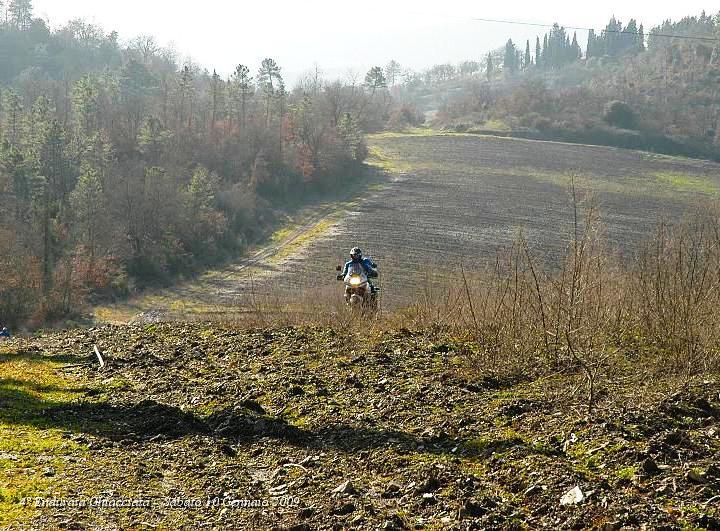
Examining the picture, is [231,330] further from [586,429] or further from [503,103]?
[503,103]

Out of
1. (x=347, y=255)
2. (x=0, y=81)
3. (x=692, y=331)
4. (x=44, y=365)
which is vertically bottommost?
(x=347, y=255)

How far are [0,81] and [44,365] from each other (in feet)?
417

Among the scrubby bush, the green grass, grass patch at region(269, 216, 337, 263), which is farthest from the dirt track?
the green grass

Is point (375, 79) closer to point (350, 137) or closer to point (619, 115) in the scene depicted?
point (619, 115)

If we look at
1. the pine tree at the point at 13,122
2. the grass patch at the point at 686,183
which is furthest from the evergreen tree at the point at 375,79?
the pine tree at the point at 13,122

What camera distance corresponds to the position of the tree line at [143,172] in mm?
47281

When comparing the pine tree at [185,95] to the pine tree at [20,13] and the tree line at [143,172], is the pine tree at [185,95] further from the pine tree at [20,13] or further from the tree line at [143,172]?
the pine tree at [20,13]

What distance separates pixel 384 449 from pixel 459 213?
200 feet

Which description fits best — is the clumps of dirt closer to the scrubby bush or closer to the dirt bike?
the dirt bike

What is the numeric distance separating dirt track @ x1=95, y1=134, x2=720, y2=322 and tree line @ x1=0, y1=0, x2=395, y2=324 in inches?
168

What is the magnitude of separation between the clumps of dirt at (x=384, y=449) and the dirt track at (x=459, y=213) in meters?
21.7

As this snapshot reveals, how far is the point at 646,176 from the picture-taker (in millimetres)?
82250

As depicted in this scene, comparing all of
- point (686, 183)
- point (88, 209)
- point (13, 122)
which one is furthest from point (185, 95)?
point (686, 183)

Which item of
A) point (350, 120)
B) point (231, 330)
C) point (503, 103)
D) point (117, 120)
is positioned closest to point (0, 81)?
point (117, 120)
